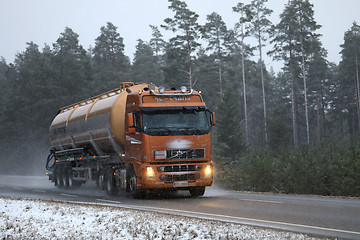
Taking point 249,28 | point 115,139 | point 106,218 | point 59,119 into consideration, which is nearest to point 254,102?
point 249,28

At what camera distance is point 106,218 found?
1141 cm

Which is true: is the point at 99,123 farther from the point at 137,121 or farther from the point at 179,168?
the point at 179,168

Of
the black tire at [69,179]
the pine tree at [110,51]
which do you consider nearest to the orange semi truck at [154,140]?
the black tire at [69,179]

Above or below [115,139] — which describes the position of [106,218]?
below

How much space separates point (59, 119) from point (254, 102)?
7158 cm

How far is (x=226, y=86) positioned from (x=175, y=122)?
30.5 meters

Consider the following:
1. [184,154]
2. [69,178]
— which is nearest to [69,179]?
[69,178]

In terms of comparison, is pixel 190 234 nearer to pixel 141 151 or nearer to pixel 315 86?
pixel 141 151

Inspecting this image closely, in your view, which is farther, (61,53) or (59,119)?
(61,53)

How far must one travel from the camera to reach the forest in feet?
78.0

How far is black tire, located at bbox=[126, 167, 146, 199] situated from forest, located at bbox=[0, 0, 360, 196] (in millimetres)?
7185

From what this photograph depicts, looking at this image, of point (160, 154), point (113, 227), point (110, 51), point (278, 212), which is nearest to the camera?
point (113, 227)

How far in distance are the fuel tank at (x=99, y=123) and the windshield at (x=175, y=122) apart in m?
1.97

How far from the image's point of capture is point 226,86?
46719 mm
